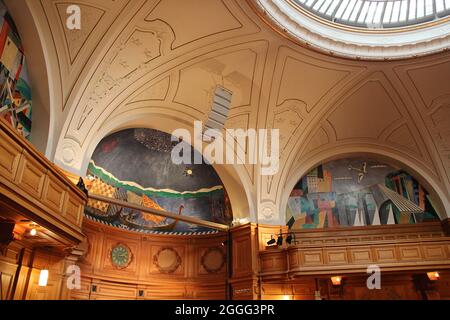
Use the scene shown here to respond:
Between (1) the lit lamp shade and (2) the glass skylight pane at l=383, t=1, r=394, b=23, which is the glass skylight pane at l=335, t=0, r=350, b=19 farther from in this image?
(1) the lit lamp shade

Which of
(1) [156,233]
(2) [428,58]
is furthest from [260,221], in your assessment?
(2) [428,58]

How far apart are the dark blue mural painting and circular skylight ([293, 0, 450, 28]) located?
6.68m

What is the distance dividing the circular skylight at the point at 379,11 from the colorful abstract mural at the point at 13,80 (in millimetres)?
7869

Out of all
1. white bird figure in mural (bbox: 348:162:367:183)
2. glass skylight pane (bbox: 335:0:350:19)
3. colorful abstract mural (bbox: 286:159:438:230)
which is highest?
glass skylight pane (bbox: 335:0:350:19)

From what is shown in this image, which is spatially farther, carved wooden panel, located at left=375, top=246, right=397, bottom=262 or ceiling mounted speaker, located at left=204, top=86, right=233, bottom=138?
ceiling mounted speaker, located at left=204, top=86, right=233, bottom=138

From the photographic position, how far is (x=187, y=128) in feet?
42.2

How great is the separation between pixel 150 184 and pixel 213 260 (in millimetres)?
3564

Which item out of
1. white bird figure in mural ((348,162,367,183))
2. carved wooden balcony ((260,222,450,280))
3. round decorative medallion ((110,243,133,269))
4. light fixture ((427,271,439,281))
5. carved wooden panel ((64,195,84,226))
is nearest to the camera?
carved wooden panel ((64,195,84,226))

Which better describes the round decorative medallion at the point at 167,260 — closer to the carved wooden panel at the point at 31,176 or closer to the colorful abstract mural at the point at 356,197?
the colorful abstract mural at the point at 356,197

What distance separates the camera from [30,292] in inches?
286

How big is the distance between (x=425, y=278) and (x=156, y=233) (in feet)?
28.9

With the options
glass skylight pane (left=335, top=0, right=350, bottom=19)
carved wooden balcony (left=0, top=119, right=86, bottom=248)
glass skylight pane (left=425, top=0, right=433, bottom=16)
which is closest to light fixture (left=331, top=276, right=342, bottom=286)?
carved wooden balcony (left=0, top=119, right=86, bottom=248)

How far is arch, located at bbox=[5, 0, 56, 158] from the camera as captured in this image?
8.19 m
